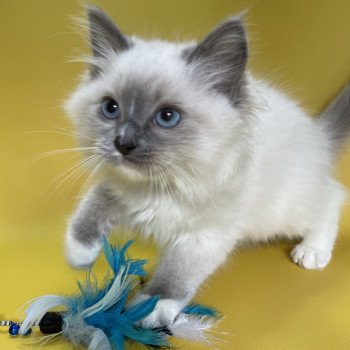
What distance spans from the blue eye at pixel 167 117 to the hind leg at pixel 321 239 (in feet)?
2.40

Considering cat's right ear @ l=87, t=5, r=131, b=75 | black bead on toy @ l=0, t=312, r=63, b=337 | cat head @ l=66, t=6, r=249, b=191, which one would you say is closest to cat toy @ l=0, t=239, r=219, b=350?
black bead on toy @ l=0, t=312, r=63, b=337

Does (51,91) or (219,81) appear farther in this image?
(51,91)

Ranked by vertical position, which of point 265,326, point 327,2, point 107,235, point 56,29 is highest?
point 327,2

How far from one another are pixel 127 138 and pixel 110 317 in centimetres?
50

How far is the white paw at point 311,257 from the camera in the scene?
1.70 metres

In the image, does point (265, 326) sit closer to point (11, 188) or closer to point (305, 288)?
point (305, 288)

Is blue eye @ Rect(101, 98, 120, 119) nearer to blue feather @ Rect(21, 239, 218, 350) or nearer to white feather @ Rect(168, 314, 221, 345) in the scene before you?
blue feather @ Rect(21, 239, 218, 350)

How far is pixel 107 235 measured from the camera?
1513 mm

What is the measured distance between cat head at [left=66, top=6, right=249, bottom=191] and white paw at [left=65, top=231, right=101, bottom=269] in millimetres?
258

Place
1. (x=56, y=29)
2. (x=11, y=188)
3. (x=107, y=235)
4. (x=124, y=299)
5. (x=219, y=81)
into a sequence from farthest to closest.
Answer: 1. (x=11, y=188)
2. (x=56, y=29)
3. (x=107, y=235)
4. (x=124, y=299)
5. (x=219, y=81)

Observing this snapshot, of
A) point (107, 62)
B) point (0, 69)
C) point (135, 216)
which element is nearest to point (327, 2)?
point (107, 62)

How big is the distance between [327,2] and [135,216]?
3.40 ft

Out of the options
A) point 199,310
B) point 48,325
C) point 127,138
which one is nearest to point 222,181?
point 127,138

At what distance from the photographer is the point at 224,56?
1.23 m
